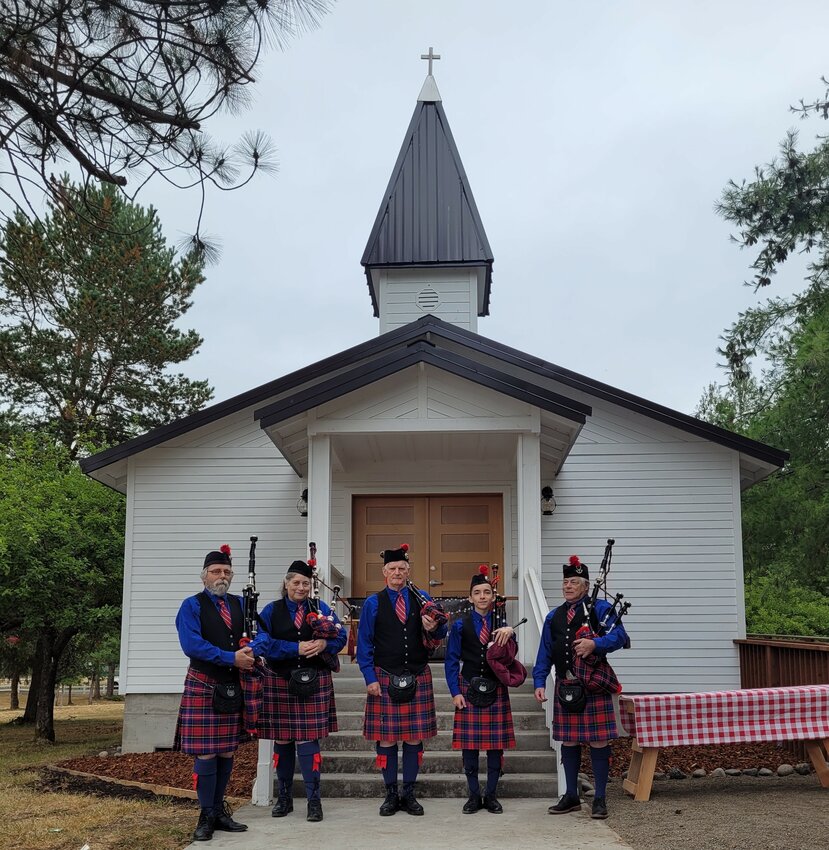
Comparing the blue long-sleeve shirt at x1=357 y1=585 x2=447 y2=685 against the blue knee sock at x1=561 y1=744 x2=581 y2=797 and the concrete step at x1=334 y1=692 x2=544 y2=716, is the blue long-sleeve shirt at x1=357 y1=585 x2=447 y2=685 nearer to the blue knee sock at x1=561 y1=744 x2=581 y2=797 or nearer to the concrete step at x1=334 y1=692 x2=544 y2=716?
the blue knee sock at x1=561 y1=744 x2=581 y2=797

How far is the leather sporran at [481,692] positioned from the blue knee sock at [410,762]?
0.50m

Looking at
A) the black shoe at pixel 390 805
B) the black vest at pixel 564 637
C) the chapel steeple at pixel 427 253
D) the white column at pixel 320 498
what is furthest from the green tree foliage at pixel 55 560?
the black vest at pixel 564 637

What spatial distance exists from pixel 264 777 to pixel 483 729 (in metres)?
1.72

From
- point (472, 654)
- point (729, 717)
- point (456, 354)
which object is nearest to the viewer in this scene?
point (472, 654)

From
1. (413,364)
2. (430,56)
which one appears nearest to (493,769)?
(413,364)

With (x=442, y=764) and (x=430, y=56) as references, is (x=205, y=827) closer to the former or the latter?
→ (x=442, y=764)

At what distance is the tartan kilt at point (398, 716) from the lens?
7031mm

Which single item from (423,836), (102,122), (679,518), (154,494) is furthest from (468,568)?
(102,122)

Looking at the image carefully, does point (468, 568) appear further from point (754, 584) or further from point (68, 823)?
point (754, 584)

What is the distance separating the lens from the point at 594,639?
7008 millimetres

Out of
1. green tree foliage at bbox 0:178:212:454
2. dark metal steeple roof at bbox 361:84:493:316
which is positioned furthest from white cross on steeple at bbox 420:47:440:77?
green tree foliage at bbox 0:178:212:454

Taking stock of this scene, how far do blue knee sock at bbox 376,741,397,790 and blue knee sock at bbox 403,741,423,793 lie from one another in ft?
0.25

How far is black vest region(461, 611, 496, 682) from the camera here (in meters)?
7.21

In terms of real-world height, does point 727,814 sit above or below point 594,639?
below
